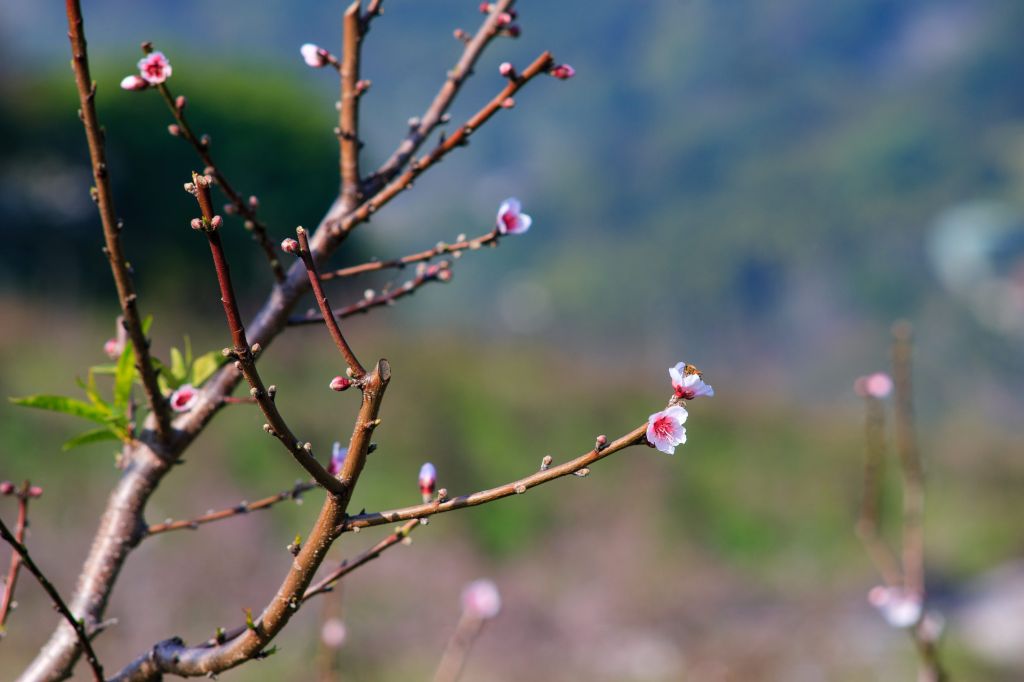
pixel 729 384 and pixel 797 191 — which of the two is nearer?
pixel 729 384

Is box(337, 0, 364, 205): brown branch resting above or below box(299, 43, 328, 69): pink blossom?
below

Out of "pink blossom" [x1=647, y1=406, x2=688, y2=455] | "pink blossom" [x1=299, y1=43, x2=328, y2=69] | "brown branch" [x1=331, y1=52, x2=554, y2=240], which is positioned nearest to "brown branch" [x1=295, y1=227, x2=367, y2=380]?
"pink blossom" [x1=647, y1=406, x2=688, y2=455]

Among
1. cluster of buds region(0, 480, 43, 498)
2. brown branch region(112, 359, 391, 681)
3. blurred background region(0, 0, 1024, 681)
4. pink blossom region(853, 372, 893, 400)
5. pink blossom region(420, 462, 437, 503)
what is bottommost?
brown branch region(112, 359, 391, 681)

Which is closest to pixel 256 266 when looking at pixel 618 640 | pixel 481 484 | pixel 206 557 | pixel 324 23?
pixel 481 484

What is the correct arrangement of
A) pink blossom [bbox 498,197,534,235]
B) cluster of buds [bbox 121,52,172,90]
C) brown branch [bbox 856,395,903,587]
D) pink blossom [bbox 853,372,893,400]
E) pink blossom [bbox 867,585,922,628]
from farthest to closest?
pink blossom [bbox 853,372,893,400], pink blossom [bbox 867,585,922,628], brown branch [bbox 856,395,903,587], pink blossom [bbox 498,197,534,235], cluster of buds [bbox 121,52,172,90]

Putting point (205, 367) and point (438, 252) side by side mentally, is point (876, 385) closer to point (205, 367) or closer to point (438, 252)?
point (438, 252)

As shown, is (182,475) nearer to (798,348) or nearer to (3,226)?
(3,226)

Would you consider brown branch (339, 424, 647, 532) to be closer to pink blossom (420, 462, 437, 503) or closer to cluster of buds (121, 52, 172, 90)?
pink blossom (420, 462, 437, 503)

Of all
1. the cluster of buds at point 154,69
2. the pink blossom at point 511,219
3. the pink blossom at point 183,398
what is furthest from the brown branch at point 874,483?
the cluster of buds at point 154,69
